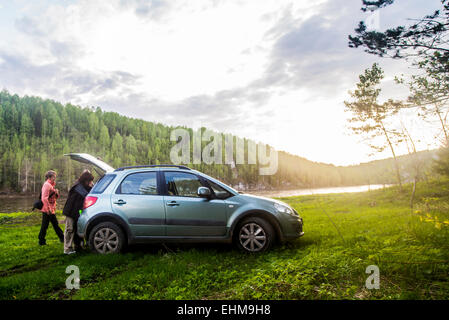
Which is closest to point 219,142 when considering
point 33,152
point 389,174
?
point 33,152

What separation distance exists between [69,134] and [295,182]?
391 feet

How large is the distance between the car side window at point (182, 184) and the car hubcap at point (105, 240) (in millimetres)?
1658

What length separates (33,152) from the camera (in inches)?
4237

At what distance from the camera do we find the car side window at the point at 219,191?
6.39 meters

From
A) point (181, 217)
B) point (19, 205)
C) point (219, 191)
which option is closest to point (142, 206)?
point (181, 217)

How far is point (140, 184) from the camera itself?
6.59 m

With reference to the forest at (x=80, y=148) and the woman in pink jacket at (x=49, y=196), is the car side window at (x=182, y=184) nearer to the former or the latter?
the woman in pink jacket at (x=49, y=196)

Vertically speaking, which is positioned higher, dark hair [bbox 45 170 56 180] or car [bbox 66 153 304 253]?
Result: dark hair [bbox 45 170 56 180]

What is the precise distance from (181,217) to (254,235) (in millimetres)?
1719

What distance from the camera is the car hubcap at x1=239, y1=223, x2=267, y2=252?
6.09 meters

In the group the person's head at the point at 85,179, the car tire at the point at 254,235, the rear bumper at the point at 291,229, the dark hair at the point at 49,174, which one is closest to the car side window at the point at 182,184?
the car tire at the point at 254,235

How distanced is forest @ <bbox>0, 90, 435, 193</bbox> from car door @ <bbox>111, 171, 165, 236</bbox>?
94.9 metres

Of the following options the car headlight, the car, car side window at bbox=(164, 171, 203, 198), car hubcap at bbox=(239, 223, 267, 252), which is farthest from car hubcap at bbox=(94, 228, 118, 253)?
the car headlight

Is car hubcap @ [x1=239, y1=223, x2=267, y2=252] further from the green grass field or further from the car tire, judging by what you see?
the green grass field
